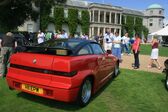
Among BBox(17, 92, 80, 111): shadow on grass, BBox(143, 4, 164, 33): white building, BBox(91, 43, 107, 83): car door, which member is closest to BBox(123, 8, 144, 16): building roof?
BBox(143, 4, 164, 33): white building

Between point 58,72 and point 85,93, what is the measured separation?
1032 mm

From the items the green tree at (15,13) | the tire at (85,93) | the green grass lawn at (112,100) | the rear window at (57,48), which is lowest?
the green grass lawn at (112,100)

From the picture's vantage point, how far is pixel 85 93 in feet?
20.6

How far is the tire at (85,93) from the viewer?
5957mm

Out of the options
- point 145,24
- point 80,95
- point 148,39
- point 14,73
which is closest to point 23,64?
point 14,73

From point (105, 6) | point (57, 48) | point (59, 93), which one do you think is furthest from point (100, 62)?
point (105, 6)

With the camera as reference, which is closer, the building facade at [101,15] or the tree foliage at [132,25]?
the building facade at [101,15]

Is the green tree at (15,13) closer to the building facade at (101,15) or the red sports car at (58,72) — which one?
the red sports car at (58,72)

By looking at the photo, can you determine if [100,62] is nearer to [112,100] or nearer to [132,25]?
[112,100]

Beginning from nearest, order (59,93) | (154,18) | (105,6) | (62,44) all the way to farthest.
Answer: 1. (59,93)
2. (62,44)
3. (105,6)
4. (154,18)

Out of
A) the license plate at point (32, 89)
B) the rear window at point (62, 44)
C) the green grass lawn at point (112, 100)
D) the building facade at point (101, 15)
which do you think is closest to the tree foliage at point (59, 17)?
the building facade at point (101, 15)

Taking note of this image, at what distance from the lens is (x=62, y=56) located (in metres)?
5.82

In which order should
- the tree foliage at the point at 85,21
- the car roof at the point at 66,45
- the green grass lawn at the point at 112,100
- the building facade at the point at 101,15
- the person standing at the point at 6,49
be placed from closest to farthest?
1. the green grass lawn at the point at 112,100
2. the car roof at the point at 66,45
3. the person standing at the point at 6,49
4. the building facade at the point at 101,15
5. the tree foliage at the point at 85,21

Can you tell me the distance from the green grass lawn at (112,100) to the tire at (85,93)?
139 mm
